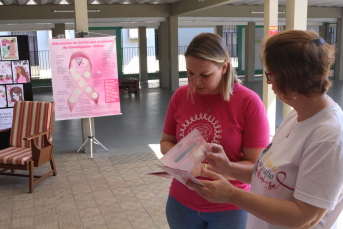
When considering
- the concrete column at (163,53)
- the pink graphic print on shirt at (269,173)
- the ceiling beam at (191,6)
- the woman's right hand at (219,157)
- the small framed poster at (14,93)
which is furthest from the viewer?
the concrete column at (163,53)

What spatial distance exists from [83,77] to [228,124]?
4.59 meters

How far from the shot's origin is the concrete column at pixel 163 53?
15516 millimetres

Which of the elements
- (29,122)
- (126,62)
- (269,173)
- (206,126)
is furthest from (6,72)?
(126,62)

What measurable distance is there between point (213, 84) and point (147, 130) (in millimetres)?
6226

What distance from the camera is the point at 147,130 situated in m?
7.79

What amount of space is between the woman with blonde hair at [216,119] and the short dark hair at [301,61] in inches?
19.1

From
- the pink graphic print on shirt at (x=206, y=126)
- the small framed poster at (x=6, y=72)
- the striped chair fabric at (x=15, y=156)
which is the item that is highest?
the small framed poster at (x=6, y=72)

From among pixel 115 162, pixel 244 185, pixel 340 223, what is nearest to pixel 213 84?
pixel 244 185

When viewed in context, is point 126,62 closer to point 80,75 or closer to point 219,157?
point 80,75

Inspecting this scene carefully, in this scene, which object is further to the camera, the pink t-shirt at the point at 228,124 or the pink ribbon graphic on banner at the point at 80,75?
the pink ribbon graphic on banner at the point at 80,75

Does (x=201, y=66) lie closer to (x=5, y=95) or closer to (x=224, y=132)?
(x=224, y=132)

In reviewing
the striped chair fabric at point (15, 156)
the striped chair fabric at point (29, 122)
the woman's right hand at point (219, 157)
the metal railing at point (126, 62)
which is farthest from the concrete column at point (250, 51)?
the woman's right hand at point (219, 157)

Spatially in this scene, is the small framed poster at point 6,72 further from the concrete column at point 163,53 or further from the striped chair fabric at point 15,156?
the concrete column at point 163,53

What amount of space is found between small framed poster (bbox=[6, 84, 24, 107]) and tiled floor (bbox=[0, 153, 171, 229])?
4.49 feet
